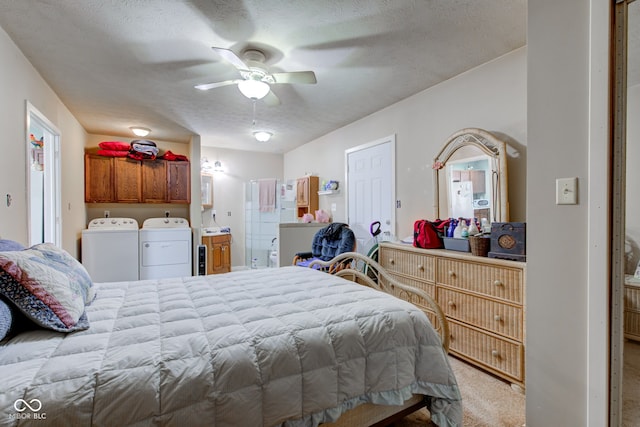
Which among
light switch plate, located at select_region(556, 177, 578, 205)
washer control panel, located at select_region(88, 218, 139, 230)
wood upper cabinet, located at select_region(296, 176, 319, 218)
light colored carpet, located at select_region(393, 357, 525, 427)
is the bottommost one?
light colored carpet, located at select_region(393, 357, 525, 427)

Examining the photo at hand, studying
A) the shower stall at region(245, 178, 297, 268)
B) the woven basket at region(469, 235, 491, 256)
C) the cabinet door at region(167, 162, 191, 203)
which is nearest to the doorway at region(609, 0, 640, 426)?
the woven basket at region(469, 235, 491, 256)

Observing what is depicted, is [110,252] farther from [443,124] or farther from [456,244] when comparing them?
[443,124]

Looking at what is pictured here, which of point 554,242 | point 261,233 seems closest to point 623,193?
point 554,242

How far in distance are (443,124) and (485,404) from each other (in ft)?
7.90

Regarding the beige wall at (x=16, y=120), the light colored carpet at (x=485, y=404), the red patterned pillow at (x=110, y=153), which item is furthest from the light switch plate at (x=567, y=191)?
the red patterned pillow at (x=110, y=153)

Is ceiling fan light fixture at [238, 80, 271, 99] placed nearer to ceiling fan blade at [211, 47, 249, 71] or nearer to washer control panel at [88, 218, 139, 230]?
ceiling fan blade at [211, 47, 249, 71]

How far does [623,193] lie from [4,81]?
3.66 meters

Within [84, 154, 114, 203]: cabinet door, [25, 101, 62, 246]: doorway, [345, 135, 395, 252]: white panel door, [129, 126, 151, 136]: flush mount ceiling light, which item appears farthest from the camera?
[84, 154, 114, 203]: cabinet door

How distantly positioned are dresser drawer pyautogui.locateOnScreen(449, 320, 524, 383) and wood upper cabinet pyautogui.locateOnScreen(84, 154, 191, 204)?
454 centimetres

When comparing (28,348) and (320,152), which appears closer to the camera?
(28,348)

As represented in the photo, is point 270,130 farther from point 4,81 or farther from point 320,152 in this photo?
point 4,81

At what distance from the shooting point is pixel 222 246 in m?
5.53

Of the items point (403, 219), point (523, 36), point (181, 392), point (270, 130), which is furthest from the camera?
point (270, 130)

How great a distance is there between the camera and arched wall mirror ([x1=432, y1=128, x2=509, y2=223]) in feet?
7.86
